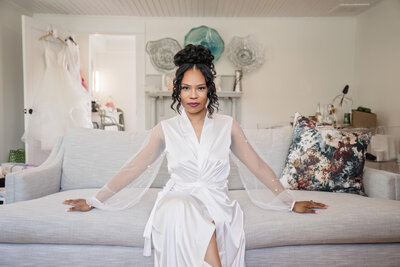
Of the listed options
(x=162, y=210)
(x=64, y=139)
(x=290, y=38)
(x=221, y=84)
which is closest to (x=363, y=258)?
(x=162, y=210)

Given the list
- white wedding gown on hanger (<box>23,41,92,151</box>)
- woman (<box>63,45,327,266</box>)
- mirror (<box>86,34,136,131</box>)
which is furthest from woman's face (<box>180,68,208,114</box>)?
mirror (<box>86,34,136,131</box>)

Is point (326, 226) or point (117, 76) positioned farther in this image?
point (117, 76)

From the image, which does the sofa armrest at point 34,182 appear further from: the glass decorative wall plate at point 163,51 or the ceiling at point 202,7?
the glass decorative wall plate at point 163,51

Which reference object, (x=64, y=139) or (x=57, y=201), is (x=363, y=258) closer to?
(x=57, y=201)

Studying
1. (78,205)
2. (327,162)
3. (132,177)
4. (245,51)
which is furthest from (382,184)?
(245,51)

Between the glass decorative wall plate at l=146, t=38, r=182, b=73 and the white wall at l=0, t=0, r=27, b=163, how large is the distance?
2.09 meters

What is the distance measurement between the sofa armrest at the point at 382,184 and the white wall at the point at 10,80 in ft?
15.7

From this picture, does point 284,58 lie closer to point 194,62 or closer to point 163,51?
point 163,51

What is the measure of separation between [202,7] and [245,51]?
107 centimetres

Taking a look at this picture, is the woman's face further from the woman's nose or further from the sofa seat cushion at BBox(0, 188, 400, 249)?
the sofa seat cushion at BBox(0, 188, 400, 249)

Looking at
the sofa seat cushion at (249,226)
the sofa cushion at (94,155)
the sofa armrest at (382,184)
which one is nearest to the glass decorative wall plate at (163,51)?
the sofa cushion at (94,155)

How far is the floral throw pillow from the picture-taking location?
7.04ft

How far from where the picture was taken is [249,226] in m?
1.65

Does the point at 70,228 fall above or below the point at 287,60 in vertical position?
below
